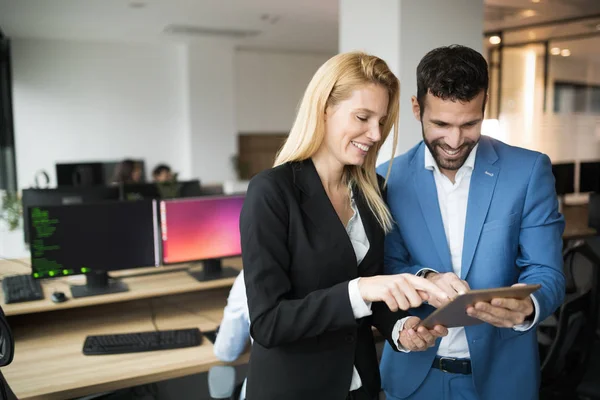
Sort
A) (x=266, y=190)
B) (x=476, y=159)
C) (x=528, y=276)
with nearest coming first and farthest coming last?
(x=266, y=190)
(x=528, y=276)
(x=476, y=159)

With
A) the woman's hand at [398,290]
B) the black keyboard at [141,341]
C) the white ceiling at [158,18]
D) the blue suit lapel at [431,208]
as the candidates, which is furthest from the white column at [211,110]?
the woman's hand at [398,290]

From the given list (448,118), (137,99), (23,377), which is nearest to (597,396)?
(448,118)

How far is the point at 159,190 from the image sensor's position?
381 centimetres

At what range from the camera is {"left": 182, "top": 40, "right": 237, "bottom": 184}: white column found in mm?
8727

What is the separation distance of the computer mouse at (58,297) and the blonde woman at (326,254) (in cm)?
140

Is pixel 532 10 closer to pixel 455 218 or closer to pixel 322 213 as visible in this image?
pixel 455 218

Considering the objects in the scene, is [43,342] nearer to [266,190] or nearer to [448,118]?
[266,190]

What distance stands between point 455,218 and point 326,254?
1.62 feet

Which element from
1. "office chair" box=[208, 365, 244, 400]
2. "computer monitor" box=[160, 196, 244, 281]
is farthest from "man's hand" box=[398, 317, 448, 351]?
"computer monitor" box=[160, 196, 244, 281]

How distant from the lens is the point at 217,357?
7.00 feet

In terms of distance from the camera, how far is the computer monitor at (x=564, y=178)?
17.3 feet

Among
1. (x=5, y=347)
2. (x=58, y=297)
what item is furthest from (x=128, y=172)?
(x=5, y=347)

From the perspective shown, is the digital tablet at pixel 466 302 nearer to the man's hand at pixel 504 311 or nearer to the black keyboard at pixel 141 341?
the man's hand at pixel 504 311

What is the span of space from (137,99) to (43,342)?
6.71m
